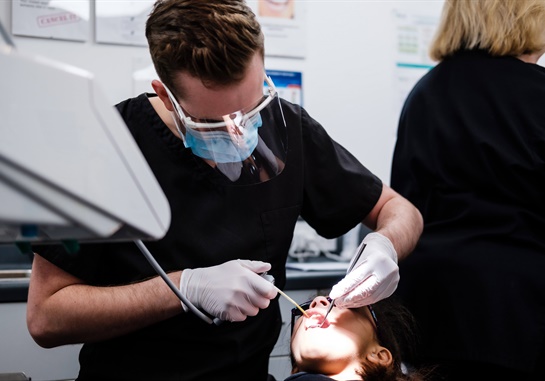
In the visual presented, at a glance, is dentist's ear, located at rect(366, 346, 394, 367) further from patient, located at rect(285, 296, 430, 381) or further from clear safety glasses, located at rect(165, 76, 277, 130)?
clear safety glasses, located at rect(165, 76, 277, 130)

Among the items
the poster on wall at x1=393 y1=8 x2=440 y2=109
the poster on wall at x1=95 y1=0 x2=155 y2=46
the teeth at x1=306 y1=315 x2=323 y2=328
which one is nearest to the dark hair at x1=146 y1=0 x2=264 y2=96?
the teeth at x1=306 y1=315 x2=323 y2=328

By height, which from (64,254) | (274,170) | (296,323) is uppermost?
(274,170)

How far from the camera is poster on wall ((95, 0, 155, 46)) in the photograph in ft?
7.90

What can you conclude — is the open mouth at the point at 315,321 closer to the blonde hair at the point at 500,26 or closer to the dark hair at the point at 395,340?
the dark hair at the point at 395,340

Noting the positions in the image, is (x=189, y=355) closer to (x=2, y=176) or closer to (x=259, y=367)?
(x=259, y=367)

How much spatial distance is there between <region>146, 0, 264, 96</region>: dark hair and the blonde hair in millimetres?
787

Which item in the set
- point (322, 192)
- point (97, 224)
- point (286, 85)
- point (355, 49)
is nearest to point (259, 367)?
point (322, 192)

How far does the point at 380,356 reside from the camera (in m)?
1.53

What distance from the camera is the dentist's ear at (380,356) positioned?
1490mm

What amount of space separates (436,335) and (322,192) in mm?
506

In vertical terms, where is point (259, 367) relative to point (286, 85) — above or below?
below

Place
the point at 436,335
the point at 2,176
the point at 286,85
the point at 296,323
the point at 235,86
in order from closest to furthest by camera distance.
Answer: the point at 2,176, the point at 235,86, the point at 296,323, the point at 436,335, the point at 286,85

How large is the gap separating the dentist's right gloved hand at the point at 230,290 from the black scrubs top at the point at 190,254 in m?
0.13

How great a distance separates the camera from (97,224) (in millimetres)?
709
